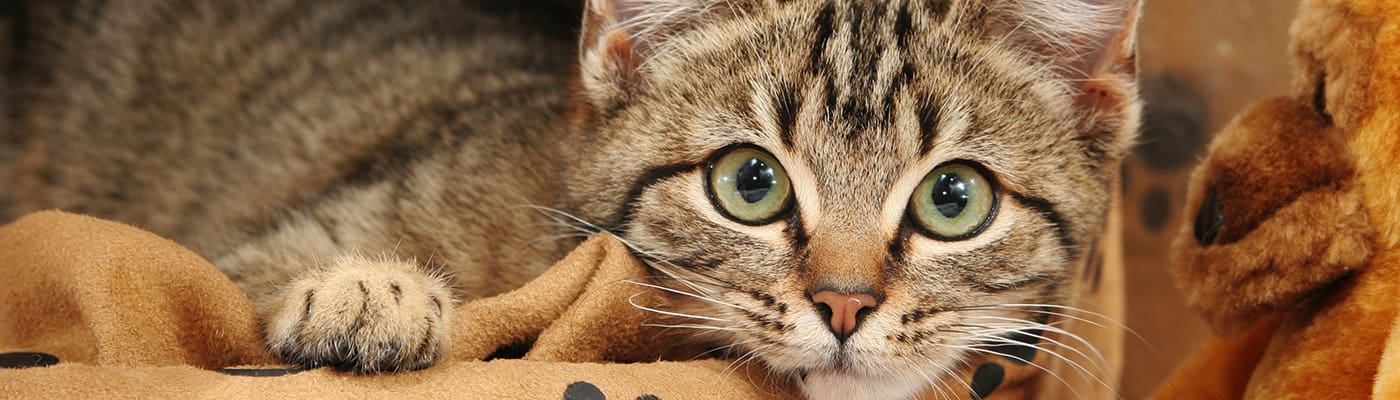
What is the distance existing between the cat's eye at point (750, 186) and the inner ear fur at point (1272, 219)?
52 centimetres

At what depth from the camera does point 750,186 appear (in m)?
1.33

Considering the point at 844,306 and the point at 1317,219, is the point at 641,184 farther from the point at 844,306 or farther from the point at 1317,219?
the point at 1317,219

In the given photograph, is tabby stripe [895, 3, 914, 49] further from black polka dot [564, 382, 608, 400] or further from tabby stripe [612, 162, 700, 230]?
black polka dot [564, 382, 608, 400]

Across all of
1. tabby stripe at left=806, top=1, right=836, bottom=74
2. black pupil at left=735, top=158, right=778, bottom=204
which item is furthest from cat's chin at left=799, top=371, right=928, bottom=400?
tabby stripe at left=806, top=1, right=836, bottom=74

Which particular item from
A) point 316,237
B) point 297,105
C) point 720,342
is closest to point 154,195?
point 297,105

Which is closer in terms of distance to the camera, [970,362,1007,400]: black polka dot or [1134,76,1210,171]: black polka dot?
[970,362,1007,400]: black polka dot

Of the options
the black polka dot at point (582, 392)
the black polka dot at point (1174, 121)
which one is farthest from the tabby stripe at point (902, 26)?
the black polka dot at point (1174, 121)

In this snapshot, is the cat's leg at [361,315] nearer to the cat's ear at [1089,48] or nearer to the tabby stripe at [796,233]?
the tabby stripe at [796,233]

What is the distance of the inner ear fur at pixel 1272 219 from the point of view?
3.89ft

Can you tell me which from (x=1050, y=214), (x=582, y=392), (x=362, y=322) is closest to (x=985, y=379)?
(x=1050, y=214)

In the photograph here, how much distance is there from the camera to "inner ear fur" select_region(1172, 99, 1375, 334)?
118 centimetres

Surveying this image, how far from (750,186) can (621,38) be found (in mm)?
304

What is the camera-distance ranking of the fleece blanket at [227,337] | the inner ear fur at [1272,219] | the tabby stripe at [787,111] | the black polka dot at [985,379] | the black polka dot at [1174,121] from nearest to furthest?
the fleece blanket at [227,337], the inner ear fur at [1272,219], the tabby stripe at [787,111], the black polka dot at [985,379], the black polka dot at [1174,121]

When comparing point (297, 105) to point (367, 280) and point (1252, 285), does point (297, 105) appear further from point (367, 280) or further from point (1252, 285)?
point (1252, 285)
